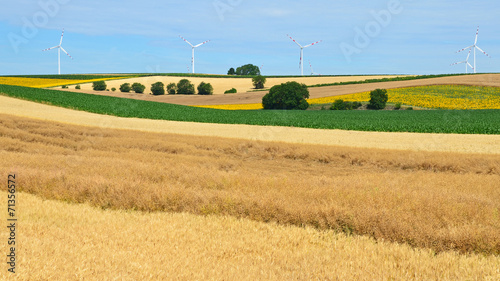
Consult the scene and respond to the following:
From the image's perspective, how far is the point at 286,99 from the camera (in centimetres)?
7144

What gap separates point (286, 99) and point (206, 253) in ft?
218

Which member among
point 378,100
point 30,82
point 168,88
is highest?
point 30,82

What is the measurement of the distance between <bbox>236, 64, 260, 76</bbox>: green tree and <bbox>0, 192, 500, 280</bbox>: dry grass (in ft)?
482

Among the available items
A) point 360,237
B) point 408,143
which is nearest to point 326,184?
point 360,237

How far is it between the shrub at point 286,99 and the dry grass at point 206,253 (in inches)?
2528

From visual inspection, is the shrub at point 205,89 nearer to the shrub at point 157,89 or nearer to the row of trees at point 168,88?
the row of trees at point 168,88

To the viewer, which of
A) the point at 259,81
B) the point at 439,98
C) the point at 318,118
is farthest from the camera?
the point at 259,81

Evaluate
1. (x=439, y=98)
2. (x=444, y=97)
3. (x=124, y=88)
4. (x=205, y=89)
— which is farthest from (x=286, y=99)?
(x=124, y=88)

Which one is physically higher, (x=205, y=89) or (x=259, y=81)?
(x=259, y=81)

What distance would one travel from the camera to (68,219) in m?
7.53

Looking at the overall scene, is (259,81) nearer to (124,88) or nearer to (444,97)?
(124,88)

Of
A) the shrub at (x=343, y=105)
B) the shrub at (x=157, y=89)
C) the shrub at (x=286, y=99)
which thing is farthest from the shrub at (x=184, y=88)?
the shrub at (x=343, y=105)

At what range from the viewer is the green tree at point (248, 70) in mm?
153375

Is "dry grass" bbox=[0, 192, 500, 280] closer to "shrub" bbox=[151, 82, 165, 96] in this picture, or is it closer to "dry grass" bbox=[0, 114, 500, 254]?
"dry grass" bbox=[0, 114, 500, 254]
